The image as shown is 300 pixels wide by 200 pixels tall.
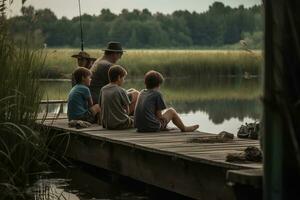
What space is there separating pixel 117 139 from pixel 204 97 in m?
16.6

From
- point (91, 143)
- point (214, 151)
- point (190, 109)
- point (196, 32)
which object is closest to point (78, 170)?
point (91, 143)

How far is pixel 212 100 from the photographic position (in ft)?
76.0

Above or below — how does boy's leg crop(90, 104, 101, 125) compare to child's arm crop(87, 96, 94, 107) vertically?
below

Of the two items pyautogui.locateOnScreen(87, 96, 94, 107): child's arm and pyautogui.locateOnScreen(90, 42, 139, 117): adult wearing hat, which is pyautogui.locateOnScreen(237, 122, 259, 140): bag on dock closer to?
pyautogui.locateOnScreen(87, 96, 94, 107): child's arm

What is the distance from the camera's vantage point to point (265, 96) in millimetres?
3467

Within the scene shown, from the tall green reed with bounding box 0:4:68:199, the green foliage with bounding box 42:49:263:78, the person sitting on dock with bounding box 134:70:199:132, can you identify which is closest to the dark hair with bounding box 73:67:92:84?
the person sitting on dock with bounding box 134:70:199:132

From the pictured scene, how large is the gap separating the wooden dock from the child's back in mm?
157

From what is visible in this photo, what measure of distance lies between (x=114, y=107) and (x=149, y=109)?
0.72 m

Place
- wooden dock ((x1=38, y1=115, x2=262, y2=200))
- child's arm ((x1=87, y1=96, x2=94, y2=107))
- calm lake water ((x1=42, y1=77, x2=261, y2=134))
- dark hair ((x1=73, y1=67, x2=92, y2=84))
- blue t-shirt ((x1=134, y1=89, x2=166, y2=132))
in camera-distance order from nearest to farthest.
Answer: wooden dock ((x1=38, y1=115, x2=262, y2=200))
blue t-shirt ((x1=134, y1=89, x2=166, y2=132))
dark hair ((x1=73, y1=67, x2=92, y2=84))
child's arm ((x1=87, y1=96, x2=94, y2=107))
calm lake water ((x1=42, y1=77, x2=261, y2=134))

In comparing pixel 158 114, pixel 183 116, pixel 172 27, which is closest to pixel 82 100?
pixel 158 114

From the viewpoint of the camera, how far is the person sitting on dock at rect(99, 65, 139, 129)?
357 inches

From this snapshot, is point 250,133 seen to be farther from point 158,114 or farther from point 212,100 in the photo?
point 212,100
